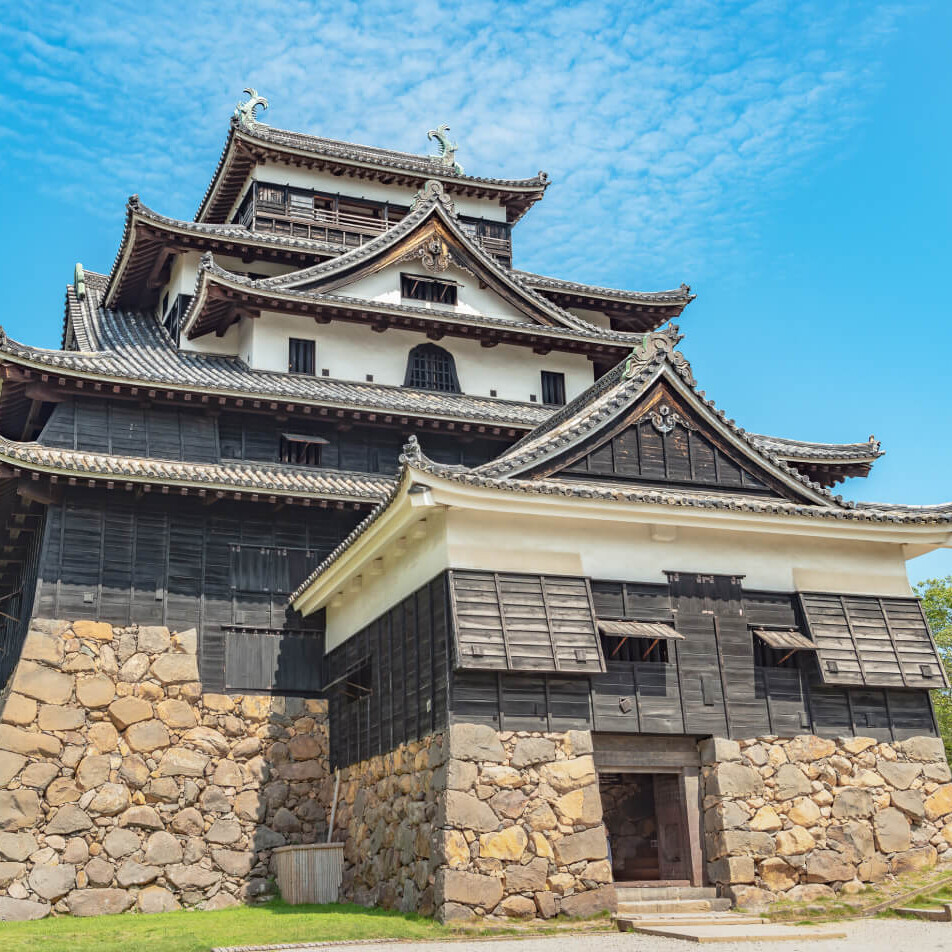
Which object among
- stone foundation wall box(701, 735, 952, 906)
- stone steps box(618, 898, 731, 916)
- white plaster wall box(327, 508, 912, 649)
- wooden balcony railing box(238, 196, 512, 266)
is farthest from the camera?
wooden balcony railing box(238, 196, 512, 266)

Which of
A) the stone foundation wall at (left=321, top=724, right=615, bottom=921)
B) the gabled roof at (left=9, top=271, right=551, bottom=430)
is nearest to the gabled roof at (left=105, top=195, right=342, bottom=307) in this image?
the gabled roof at (left=9, top=271, right=551, bottom=430)

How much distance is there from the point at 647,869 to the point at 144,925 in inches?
366

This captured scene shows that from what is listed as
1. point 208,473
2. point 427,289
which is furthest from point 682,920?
point 427,289

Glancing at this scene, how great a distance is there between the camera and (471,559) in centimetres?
1616

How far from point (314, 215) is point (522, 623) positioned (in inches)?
747

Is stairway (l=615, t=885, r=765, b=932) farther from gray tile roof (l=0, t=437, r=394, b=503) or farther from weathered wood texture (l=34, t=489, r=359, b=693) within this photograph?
gray tile roof (l=0, t=437, r=394, b=503)

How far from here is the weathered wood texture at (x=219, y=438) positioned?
885 inches

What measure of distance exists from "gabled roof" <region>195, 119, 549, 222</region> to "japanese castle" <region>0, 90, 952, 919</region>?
4044mm

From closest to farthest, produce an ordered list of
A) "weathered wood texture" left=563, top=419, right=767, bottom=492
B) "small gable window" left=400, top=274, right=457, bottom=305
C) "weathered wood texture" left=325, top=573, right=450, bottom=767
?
"weathered wood texture" left=325, top=573, right=450, bottom=767
"weathered wood texture" left=563, top=419, right=767, bottom=492
"small gable window" left=400, top=274, right=457, bottom=305

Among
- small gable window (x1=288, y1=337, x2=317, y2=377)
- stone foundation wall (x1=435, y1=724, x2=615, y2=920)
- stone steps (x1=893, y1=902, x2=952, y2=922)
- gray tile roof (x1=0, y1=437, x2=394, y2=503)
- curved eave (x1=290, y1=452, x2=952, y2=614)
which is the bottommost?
stone steps (x1=893, y1=902, x2=952, y2=922)

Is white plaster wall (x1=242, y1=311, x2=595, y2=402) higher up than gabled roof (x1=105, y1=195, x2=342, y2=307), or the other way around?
gabled roof (x1=105, y1=195, x2=342, y2=307)

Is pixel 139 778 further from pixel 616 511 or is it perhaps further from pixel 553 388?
pixel 553 388

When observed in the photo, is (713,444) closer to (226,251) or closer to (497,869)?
(497,869)

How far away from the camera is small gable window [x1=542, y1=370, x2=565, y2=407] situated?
1121 inches
